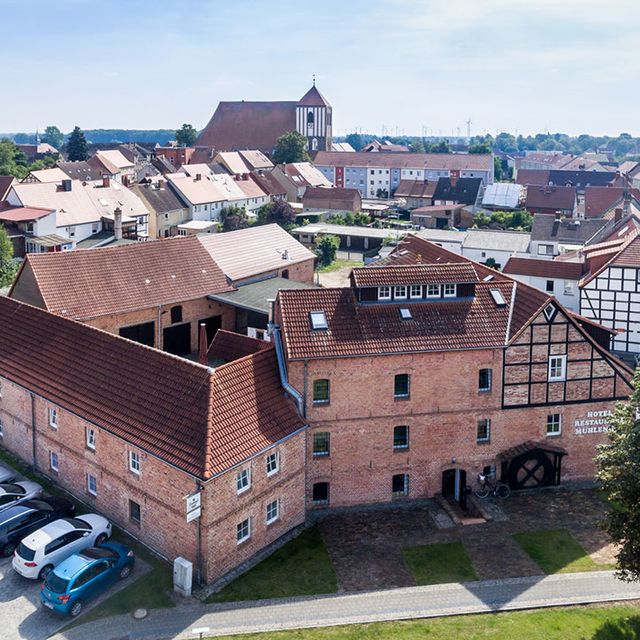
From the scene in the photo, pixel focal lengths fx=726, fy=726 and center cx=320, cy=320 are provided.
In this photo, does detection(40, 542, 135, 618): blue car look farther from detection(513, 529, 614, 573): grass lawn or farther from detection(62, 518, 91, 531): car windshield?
detection(513, 529, 614, 573): grass lawn

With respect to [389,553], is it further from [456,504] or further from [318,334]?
[318,334]

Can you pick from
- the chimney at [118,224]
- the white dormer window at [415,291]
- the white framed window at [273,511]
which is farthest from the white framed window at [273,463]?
the chimney at [118,224]

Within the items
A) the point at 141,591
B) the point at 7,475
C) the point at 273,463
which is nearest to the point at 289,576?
the point at 273,463

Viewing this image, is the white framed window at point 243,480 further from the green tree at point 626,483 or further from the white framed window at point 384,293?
the green tree at point 626,483

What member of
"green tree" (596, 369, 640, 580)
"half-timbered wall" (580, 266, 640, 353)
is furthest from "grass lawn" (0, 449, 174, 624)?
"half-timbered wall" (580, 266, 640, 353)

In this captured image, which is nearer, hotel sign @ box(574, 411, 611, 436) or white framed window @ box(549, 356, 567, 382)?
white framed window @ box(549, 356, 567, 382)

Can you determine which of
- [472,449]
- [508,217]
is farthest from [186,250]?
[508,217]

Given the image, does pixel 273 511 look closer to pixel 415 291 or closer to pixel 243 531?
pixel 243 531
